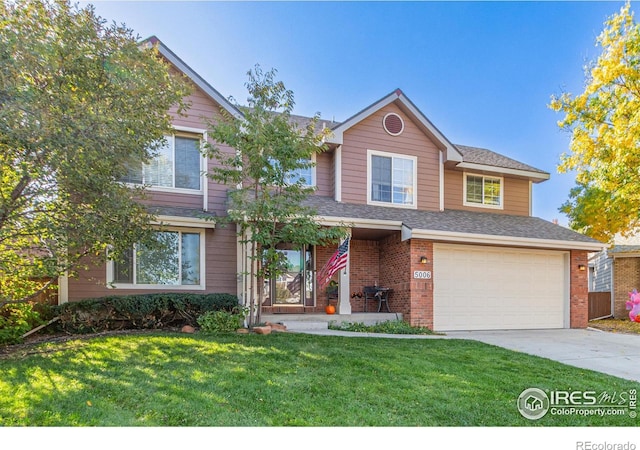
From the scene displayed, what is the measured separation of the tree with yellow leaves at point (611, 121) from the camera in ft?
36.2

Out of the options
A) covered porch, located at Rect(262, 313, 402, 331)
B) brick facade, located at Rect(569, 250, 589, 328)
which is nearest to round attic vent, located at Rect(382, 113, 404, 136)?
covered porch, located at Rect(262, 313, 402, 331)

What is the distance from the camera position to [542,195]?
1518cm

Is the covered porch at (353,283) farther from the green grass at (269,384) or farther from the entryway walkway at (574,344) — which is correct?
the green grass at (269,384)

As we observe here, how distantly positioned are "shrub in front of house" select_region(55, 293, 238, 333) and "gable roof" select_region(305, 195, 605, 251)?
3.55 m

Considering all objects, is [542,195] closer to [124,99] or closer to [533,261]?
[533,261]

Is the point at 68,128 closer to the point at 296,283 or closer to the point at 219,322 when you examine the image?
the point at 219,322

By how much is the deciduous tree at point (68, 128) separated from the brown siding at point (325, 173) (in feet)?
17.6

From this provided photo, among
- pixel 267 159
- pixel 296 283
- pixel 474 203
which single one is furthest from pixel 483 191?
pixel 267 159

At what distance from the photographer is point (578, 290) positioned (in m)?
11.5

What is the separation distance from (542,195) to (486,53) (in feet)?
22.1

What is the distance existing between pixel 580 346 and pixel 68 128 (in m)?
10.9

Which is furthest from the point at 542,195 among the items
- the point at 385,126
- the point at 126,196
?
the point at 126,196

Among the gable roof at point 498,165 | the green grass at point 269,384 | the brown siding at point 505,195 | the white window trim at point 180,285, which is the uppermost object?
the gable roof at point 498,165

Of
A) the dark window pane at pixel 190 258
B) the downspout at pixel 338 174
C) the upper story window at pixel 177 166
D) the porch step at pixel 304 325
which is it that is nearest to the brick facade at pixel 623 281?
the downspout at pixel 338 174
